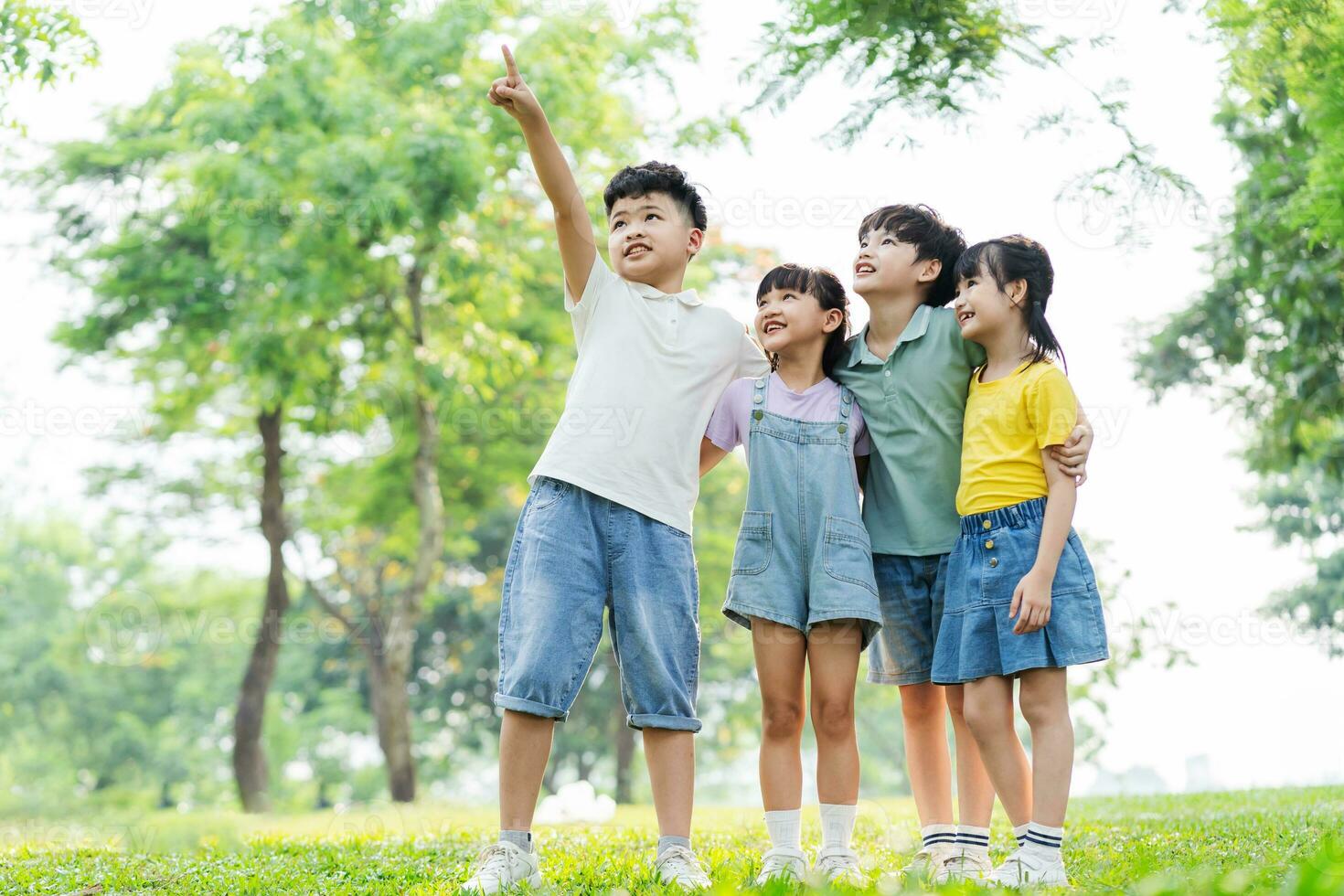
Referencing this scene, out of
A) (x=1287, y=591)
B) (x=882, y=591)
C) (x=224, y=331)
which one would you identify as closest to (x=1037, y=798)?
(x=882, y=591)

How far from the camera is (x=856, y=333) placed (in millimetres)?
3689

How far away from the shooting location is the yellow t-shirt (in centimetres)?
322

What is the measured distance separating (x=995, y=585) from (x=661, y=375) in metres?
1.10

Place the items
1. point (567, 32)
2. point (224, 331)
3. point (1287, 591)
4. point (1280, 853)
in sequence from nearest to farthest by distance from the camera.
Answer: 1. point (1280, 853)
2. point (567, 32)
3. point (224, 331)
4. point (1287, 591)

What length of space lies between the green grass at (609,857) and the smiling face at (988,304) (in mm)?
1477

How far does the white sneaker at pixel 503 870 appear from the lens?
9.81ft

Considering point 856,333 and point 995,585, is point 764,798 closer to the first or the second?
point 995,585

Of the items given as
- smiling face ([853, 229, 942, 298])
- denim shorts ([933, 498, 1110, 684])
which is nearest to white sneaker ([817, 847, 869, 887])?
denim shorts ([933, 498, 1110, 684])

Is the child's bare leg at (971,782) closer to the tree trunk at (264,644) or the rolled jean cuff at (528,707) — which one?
the rolled jean cuff at (528,707)

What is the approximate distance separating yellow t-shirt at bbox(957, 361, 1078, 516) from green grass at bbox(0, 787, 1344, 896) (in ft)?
3.27

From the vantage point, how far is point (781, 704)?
3285mm

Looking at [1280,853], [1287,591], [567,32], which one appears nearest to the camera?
[1280,853]

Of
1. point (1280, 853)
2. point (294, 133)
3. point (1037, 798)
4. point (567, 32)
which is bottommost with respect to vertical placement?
point (1280, 853)

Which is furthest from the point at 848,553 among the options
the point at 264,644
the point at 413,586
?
the point at 264,644
